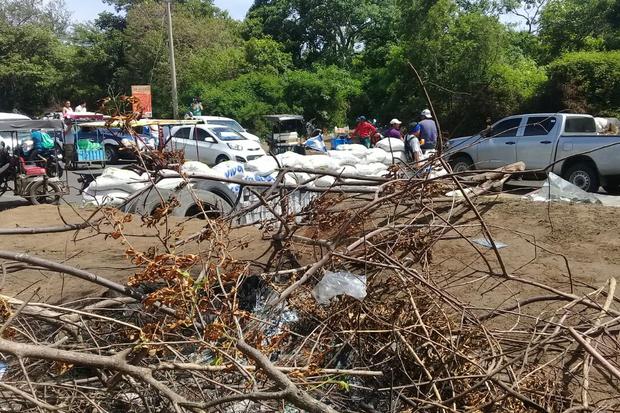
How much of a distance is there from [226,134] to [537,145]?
34.8ft

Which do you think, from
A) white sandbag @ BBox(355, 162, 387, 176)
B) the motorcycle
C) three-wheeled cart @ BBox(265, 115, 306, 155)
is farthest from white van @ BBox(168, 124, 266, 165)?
white sandbag @ BBox(355, 162, 387, 176)

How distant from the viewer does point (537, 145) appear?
13953 millimetres

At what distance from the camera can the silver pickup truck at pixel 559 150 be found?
40.9 feet

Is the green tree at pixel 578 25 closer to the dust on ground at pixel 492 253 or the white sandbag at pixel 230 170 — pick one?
the white sandbag at pixel 230 170

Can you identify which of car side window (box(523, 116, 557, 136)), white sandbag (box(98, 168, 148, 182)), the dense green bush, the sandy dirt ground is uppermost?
the dense green bush

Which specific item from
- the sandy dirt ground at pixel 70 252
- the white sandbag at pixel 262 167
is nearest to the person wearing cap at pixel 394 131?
the white sandbag at pixel 262 167

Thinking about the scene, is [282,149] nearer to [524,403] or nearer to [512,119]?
[512,119]

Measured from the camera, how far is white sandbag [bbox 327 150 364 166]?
12.1 meters

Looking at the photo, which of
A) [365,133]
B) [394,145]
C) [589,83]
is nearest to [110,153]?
[365,133]

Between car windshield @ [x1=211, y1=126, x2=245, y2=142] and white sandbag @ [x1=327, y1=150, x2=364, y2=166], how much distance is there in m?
8.12

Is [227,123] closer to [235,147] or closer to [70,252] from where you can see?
[235,147]

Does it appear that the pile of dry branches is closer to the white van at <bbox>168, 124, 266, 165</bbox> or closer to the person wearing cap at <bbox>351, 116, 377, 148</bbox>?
the person wearing cap at <bbox>351, 116, 377, 148</bbox>

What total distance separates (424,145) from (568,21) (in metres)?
20.9

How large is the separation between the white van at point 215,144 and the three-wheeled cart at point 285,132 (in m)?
0.97
